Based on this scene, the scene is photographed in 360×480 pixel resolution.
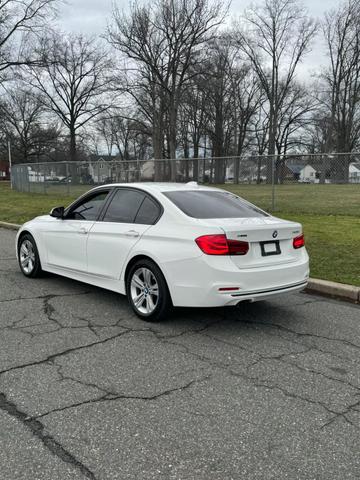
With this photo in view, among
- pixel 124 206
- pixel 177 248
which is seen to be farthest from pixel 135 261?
pixel 124 206

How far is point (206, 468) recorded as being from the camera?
2.61 metres

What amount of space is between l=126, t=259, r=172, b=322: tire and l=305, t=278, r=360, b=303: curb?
259cm

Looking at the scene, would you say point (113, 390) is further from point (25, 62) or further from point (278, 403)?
point (25, 62)

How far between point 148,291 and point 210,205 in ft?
4.05

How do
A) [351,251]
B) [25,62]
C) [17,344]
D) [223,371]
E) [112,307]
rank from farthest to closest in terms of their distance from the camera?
[25,62] < [351,251] < [112,307] < [17,344] < [223,371]

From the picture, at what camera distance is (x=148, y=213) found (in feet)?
17.6

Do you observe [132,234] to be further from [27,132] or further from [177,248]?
[27,132]

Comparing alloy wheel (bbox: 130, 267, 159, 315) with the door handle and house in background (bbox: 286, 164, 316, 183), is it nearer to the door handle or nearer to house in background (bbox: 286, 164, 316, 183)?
the door handle

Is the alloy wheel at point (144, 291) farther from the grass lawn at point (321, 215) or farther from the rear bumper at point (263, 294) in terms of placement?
the grass lawn at point (321, 215)

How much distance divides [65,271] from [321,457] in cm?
444

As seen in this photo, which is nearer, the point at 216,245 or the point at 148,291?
the point at 216,245

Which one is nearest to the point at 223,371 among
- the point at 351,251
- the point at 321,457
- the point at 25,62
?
the point at 321,457

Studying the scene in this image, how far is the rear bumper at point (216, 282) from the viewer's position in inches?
179

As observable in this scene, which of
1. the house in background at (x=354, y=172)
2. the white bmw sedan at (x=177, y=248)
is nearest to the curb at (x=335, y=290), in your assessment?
the white bmw sedan at (x=177, y=248)
